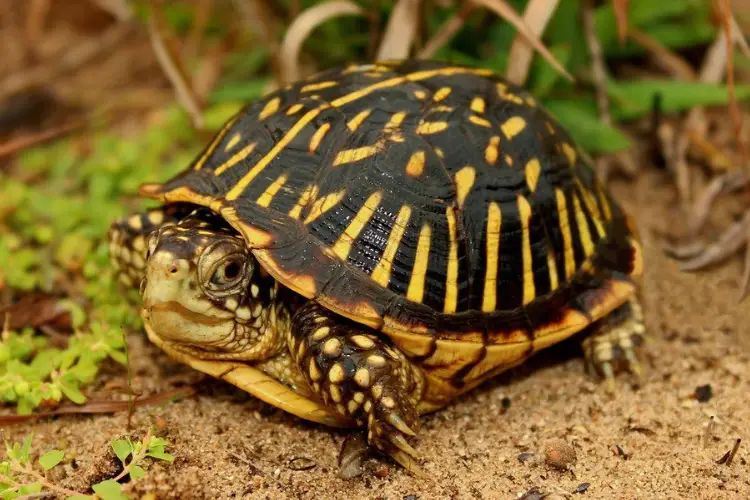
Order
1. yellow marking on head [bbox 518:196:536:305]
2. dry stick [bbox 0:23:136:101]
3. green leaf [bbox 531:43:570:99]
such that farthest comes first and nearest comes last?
1. dry stick [bbox 0:23:136:101]
2. green leaf [bbox 531:43:570:99]
3. yellow marking on head [bbox 518:196:536:305]

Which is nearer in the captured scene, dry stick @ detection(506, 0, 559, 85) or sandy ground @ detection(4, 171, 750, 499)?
sandy ground @ detection(4, 171, 750, 499)

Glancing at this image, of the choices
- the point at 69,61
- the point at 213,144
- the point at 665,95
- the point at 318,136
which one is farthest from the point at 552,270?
the point at 69,61

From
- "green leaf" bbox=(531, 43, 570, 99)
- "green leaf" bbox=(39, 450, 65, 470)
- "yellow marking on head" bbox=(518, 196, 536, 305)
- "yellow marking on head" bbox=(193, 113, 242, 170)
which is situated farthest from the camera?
"green leaf" bbox=(531, 43, 570, 99)

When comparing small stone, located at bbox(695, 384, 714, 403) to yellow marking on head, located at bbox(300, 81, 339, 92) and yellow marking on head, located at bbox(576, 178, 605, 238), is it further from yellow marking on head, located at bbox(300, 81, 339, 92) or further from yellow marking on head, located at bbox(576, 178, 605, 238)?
yellow marking on head, located at bbox(300, 81, 339, 92)

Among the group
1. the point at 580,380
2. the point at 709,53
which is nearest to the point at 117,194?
the point at 580,380

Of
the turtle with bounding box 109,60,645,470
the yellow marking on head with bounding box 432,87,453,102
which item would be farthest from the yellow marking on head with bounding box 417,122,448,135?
the yellow marking on head with bounding box 432,87,453,102

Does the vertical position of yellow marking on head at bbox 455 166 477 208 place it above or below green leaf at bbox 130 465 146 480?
above
